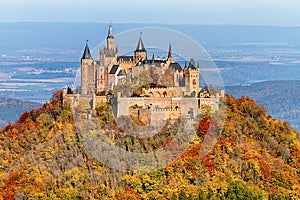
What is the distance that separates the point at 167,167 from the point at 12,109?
49232 mm

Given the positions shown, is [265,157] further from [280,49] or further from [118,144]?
[280,49]

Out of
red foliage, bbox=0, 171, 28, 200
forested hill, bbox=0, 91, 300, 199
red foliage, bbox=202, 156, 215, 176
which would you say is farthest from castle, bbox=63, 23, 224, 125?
red foliage, bbox=0, 171, 28, 200

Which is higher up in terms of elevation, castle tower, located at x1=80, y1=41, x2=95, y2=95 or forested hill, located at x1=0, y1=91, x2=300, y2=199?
castle tower, located at x1=80, y1=41, x2=95, y2=95

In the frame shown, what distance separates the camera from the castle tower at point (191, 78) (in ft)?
117

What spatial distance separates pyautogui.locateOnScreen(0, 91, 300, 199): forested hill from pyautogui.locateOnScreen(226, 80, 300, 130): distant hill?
135 ft

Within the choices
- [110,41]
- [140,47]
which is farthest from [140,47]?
[110,41]

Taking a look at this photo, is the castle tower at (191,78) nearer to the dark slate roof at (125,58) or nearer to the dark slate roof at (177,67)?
the dark slate roof at (177,67)

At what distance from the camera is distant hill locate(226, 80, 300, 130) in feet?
257

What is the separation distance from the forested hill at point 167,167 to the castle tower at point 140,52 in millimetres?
3921

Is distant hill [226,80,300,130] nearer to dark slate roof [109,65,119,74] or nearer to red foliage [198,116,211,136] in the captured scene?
dark slate roof [109,65,119,74]

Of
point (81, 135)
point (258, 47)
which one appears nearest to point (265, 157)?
point (81, 135)

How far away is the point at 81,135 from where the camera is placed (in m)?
33.5

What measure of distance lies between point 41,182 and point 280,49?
131874 mm

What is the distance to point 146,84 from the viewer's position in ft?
116
